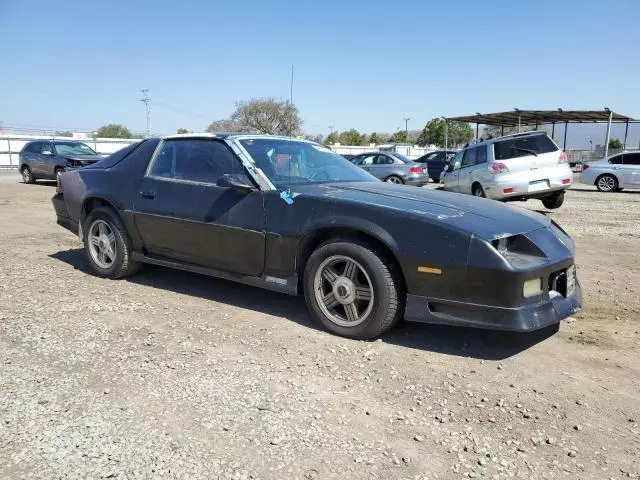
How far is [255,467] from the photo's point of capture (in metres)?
2.35

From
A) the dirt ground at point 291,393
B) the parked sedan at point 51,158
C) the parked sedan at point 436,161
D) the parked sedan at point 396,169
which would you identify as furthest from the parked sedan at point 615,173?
the parked sedan at point 51,158

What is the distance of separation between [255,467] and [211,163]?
9.61ft

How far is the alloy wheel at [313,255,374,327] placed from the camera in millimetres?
3734

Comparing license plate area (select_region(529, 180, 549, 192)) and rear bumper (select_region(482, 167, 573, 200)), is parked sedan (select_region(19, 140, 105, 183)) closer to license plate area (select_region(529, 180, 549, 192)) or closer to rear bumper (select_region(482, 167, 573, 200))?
rear bumper (select_region(482, 167, 573, 200))

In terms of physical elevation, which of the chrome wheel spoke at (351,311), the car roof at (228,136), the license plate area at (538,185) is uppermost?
the car roof at (228,136)

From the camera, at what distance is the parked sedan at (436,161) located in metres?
22.6

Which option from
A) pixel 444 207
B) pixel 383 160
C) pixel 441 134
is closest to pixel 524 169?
pixel 383 160

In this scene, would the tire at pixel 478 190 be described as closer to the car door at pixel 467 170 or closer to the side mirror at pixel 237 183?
the car door at pixel 467 170

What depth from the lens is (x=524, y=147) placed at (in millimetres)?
10945

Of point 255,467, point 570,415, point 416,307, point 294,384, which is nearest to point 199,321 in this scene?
point 294,384

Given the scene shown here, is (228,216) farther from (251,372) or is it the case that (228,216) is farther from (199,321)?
(251,372)

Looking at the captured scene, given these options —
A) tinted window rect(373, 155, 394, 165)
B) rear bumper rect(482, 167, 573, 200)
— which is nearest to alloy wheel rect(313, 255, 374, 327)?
rear bumper rect(482, 167, 573, 200)

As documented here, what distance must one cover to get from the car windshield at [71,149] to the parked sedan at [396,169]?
9.84m

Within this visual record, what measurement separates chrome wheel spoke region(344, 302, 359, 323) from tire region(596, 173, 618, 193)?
16948mm
